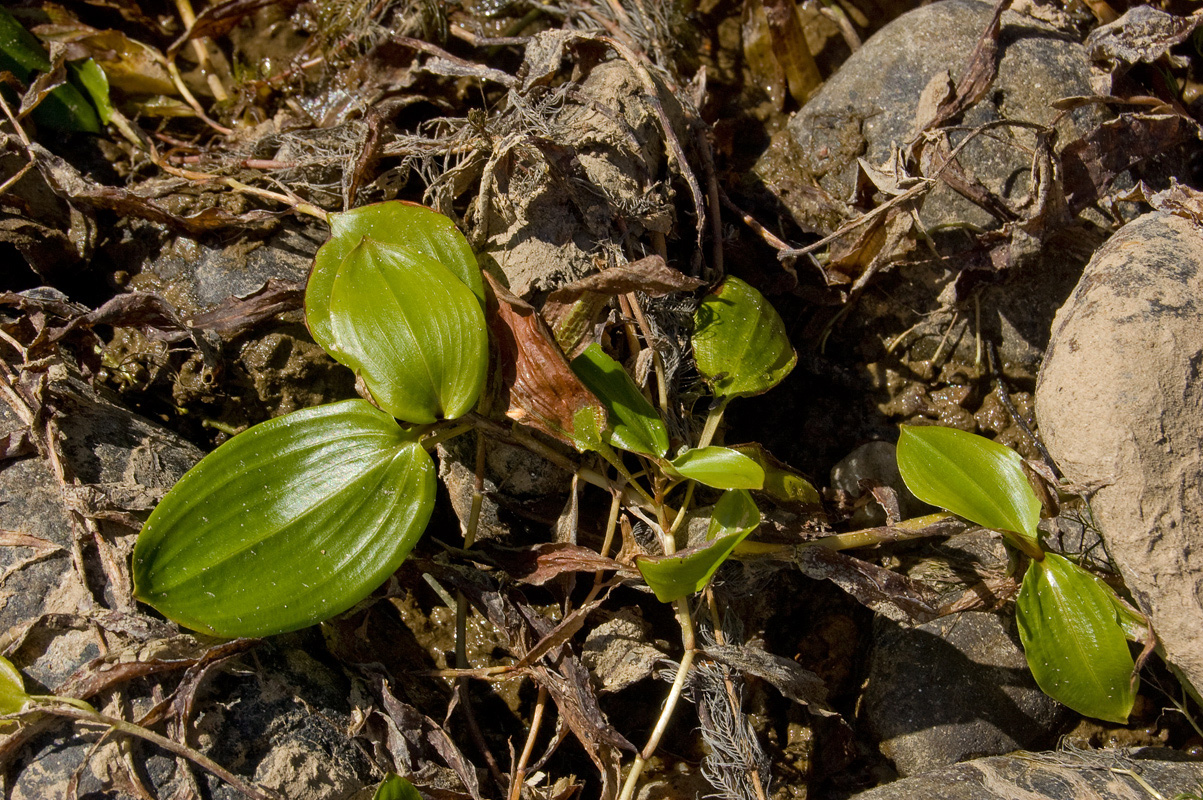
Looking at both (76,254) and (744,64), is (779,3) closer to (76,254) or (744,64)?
(744,64)

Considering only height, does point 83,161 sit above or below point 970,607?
above

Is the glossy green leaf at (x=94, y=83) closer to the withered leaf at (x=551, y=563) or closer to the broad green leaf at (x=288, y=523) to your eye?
the broad green leaf at (x=288, y=523)

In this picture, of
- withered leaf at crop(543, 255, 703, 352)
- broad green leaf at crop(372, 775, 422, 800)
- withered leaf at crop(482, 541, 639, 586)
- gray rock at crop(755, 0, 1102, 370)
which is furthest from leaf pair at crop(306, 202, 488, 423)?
gray rock at crop(755, 0, 1102, 370)

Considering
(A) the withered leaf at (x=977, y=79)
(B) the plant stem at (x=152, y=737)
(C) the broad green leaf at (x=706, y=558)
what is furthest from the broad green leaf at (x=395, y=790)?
(A) the withered leaf at (x=977, y=79)

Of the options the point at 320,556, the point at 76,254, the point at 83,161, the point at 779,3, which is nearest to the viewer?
the point at 320,556

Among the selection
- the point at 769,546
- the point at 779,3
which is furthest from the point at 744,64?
the point at 769,546
